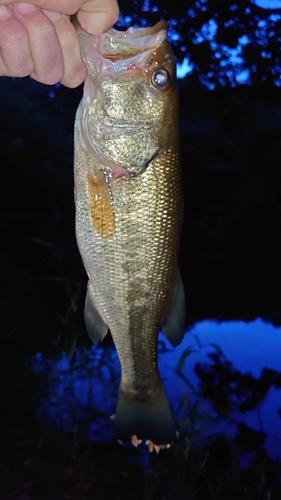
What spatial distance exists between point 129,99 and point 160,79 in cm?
14

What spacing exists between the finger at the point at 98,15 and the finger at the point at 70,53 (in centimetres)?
8

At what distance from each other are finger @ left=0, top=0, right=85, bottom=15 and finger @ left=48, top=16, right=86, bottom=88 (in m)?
0.13

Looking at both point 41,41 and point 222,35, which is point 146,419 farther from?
point 222,35

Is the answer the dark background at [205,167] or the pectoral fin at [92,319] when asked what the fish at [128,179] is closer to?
the pectoral fin at [92,319]

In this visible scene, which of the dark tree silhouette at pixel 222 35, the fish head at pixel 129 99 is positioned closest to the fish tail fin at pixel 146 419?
the fish head at pixel 129 99

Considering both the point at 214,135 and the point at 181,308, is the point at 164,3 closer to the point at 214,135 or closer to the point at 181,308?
the point at 214,135

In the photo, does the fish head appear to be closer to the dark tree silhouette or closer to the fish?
the fish

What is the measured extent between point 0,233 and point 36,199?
1101 millimetres

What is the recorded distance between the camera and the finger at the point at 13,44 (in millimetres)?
1476

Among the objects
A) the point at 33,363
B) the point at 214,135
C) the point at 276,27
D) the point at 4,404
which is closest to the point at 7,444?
the point at 4,404

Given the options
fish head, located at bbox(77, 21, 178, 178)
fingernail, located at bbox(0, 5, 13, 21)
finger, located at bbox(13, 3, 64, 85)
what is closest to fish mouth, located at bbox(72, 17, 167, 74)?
fish head, located at bbox(77, 21, 178, 178)

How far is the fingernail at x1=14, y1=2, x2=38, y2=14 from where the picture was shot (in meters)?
1.47

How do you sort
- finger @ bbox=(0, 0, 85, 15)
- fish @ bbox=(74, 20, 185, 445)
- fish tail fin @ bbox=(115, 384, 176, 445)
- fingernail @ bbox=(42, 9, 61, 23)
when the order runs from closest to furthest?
finger @ bbox=(0, 0, 85, 15), fingernail @ bbox=(42, 9, 61, 23), fish @ bbox=(74, 20, 185, 445), fish tail fin @ bbox=(115, 384, 176, 445)

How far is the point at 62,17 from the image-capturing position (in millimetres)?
1590
